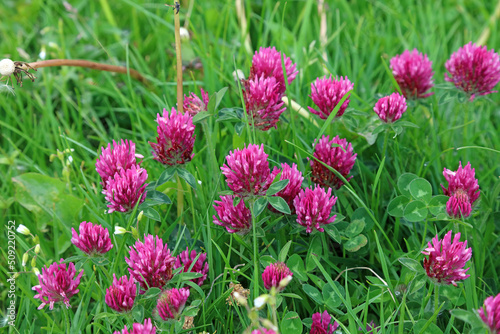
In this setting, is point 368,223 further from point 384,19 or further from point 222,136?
point 384,19

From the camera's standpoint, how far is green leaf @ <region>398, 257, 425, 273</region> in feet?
→ 5.76

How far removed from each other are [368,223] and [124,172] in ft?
3.15

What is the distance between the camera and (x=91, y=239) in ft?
6.05

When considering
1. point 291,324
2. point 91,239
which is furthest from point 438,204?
point 91,239

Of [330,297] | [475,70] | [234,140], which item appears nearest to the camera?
[330,297]

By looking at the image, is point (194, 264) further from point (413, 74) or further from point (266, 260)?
point (413, 74)

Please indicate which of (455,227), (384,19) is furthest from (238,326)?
(384,19)

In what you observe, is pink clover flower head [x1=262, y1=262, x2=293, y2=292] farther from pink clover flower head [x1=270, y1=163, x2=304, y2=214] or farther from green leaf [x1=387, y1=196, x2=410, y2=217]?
green leaf [x1=387, y1=196, x2=410, y2=217]

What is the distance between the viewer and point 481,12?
13.1 ft

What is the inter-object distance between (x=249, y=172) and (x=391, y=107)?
730 millimetres

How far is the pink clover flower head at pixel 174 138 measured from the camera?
1907mm

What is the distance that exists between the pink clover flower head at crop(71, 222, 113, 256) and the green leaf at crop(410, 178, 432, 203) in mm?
1162

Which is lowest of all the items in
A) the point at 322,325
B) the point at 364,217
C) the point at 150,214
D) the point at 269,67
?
the point at 322,325

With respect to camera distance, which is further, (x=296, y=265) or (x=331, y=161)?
(x=331, y=161)
